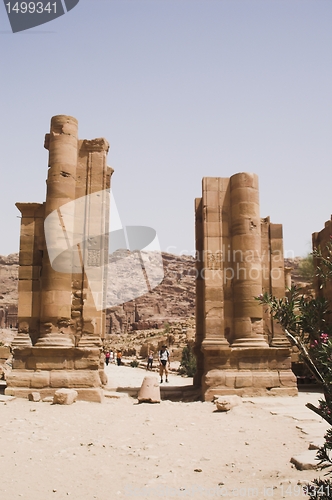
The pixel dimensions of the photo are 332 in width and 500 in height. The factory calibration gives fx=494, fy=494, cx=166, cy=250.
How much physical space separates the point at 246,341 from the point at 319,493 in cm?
878

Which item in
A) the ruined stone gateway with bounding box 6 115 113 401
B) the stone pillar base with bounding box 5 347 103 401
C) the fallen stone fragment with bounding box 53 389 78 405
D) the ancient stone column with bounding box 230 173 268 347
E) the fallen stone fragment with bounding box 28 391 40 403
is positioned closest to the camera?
the fallen stone fragment with bounding box 53 389 78 405

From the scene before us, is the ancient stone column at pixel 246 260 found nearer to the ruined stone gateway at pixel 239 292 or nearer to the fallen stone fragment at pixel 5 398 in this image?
the ruined stone gateway at pixel 239 292

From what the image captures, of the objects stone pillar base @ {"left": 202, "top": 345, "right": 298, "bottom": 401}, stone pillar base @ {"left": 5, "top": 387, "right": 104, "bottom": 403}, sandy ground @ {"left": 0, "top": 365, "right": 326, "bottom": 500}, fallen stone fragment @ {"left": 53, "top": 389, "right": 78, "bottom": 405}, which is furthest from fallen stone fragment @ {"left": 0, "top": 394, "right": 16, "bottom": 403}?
stone pillar base @ {"left": 202, "top": 345, "right": 298, "bottom": 401}

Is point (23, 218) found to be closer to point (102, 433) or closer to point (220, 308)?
point (220, 308)

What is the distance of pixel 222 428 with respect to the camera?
29.2 feet

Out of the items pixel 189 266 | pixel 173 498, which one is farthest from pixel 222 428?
pixel 189 266

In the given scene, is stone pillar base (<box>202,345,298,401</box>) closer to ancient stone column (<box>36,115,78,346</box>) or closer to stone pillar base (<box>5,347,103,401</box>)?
stone pillar base (<box>5,347,103,401</box>)

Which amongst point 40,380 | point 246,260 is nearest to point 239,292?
point 246,260

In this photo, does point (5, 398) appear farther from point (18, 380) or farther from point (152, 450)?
point (152, 450)

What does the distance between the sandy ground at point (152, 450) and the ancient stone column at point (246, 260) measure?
234 centimetres

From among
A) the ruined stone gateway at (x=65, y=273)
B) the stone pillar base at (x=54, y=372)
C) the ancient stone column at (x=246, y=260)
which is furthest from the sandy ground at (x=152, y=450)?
the ancient stone column at (x=246, y=260)

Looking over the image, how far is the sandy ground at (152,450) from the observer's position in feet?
17.9

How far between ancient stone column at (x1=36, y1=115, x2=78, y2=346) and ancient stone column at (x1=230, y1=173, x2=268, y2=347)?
14.7 feet

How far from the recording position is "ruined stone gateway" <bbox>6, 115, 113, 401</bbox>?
40.2 ft
